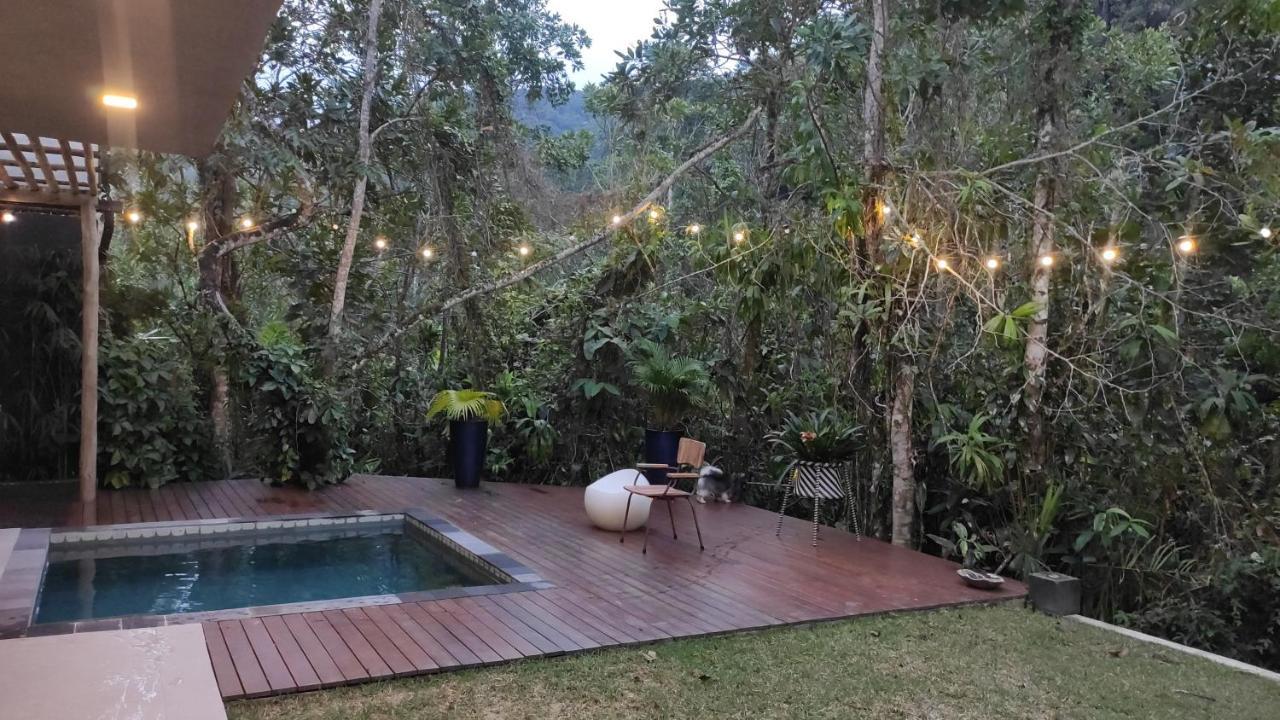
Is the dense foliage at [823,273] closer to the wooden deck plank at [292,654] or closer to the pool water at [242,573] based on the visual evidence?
the pool water at [242,573]

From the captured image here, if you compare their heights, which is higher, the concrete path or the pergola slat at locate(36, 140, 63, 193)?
the pergola slat at locate(36, 140, 63, 193)

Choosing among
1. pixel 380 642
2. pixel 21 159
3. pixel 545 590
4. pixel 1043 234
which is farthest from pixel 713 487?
pixel 21 159

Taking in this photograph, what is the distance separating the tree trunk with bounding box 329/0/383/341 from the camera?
26.5 ft

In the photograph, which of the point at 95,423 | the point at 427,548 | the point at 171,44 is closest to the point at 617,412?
the point at 427,548

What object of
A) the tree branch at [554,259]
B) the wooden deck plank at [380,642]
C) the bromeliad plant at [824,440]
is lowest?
the wooden deck plank at [380,642]

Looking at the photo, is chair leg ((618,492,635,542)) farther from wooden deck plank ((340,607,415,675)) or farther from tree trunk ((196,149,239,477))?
tree trunk ((196,149,239,477))

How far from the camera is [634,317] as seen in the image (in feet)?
28.5

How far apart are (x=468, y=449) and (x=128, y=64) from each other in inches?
199

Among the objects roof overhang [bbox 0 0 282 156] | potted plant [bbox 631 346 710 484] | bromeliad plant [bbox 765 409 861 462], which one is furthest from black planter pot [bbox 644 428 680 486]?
roof overhang [bbox 0 0 282 156]

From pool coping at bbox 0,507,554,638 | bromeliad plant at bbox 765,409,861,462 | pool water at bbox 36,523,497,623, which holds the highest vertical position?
bromeliad plant at bbox 765,409,861,462

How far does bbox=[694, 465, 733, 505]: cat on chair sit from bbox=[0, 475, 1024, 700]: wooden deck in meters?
0.24

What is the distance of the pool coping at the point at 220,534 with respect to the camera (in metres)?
3.98

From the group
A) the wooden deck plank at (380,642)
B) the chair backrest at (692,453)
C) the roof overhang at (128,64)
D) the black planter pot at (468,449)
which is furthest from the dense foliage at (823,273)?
the wooden deck plank at (380,642)

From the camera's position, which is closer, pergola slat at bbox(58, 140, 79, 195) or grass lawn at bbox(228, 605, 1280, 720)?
grass lawn at bbox(228, 605, 1280, 720)
